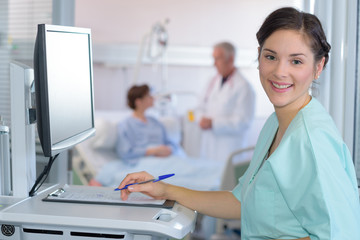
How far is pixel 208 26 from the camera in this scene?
521 cm

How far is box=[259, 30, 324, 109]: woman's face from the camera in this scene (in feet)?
4.02

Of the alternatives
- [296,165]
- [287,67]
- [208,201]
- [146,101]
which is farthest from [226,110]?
[296,165]

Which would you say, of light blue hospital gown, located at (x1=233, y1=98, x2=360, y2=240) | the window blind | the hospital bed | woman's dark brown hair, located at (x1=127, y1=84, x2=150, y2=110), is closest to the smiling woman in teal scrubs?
light blue hospital gown, located at (x1=233, y1=98, x2=360, y2=240)

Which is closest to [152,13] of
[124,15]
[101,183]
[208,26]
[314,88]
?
[124,15]

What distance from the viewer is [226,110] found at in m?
3.96

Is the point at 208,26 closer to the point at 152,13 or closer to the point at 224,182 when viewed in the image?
the point at 152,13

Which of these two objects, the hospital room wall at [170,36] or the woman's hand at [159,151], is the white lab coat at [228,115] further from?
the hospital room wall at [170,36]

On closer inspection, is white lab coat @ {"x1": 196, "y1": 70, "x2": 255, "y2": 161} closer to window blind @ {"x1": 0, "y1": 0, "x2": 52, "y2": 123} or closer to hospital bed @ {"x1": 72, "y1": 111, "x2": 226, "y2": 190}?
hospital bed @ {"x1": 72, "y1": 111, "x2": 226, "y2": 190}

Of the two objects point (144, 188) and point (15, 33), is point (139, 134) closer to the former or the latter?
point (15, 33)

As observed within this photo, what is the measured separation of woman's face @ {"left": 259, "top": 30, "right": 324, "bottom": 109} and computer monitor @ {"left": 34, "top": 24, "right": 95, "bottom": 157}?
54 cm

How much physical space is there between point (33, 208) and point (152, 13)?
4.10 m

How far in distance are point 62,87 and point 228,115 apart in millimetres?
2779

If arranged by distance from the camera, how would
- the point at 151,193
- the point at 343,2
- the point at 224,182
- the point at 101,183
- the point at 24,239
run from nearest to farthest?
the point at 24,239, the point at 151,193, the point at 343,2, the point at 224,182, the point at 101,183

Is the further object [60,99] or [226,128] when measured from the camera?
[226,128]
